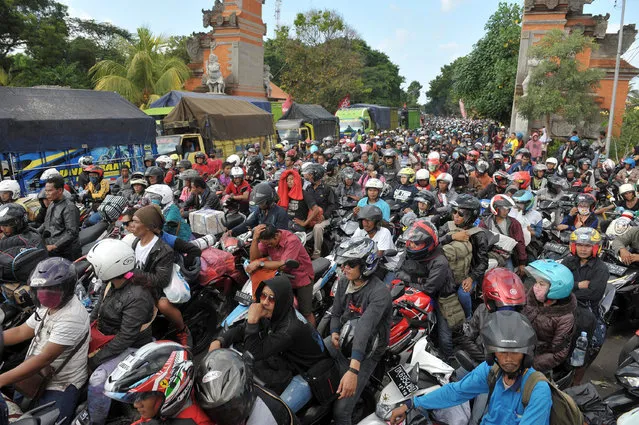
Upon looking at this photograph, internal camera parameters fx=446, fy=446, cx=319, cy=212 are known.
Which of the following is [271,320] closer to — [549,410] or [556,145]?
[549,410]

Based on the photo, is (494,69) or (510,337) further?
(494,69)

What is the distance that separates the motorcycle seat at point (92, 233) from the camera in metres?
6.47

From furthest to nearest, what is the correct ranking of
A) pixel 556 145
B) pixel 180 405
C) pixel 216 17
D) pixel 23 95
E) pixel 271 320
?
1. pixel 216 17
2. pixel 556 145
3. pixel 23 95
4. pixel 271 320
5. pixel 180 405

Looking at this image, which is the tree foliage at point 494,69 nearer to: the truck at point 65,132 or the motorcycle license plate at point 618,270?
the truck at point 65,132

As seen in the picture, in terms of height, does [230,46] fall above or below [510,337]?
above

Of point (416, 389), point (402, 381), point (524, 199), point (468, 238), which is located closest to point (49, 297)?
point (402, 381)

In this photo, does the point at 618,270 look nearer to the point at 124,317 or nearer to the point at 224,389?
the point at 224,389

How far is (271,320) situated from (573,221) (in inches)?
232

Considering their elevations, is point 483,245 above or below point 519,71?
below

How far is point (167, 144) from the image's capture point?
15211mm

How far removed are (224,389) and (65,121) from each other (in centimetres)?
1230

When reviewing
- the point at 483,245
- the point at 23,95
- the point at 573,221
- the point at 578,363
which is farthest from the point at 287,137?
the point at 578,363

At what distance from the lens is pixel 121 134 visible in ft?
44.5

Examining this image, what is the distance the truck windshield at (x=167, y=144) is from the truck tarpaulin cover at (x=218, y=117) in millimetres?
1130
